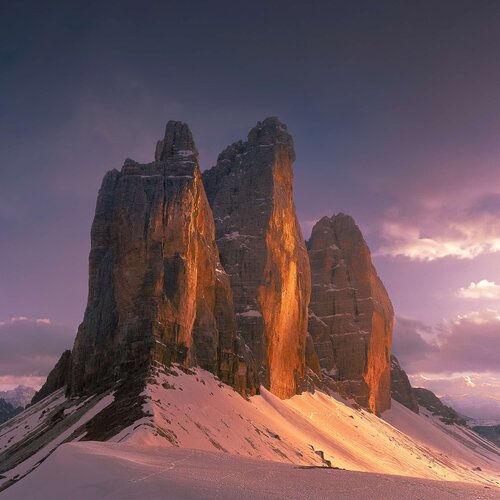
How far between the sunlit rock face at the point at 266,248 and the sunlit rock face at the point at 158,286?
1682 centimetres

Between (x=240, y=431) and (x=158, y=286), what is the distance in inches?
843

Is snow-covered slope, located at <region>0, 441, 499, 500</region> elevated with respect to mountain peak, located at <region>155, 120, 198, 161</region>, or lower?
lower

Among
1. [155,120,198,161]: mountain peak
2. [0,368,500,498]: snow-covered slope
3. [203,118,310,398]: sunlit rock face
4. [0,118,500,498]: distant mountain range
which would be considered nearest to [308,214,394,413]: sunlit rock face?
[0,118,500,498]: distant mountain range

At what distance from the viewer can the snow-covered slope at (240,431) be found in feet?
135

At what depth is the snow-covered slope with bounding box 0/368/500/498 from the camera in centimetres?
4128

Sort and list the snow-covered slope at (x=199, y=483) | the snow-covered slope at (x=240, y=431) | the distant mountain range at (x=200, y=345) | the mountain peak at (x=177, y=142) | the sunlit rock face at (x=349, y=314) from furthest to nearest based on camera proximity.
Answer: the sunlit rock face at (x=349, y=314), the mountain peak at (x=177, y=142), the distant mountain range at (x=200, y=345), the snow-covered slope at (x=240, y=431), the snow-covered slope at (x=199, y=483)

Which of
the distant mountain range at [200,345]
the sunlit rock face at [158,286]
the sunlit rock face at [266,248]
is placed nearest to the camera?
the distant mountain range at [200,345]

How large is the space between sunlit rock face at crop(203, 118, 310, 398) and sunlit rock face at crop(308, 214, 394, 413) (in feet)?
119

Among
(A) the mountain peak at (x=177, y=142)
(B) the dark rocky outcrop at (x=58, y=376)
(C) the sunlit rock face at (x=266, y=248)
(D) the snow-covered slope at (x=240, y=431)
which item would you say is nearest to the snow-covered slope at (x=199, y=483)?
(D) the snow-covered slope at (x=240, y=431)

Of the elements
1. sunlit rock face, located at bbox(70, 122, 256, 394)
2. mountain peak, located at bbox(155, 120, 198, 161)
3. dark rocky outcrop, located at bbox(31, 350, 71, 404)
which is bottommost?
dark rocky outcrop, located at bbox(31, 350, 71, 404)

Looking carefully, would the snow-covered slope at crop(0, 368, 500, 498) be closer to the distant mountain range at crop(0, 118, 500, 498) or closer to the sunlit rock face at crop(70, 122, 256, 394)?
the distant mountain range at crop(0, 118, 500, 498)

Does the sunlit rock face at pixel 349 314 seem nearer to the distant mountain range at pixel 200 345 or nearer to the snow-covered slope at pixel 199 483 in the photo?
the distant mountain range at pixel 200 345

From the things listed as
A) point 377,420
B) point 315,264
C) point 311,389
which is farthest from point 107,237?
point 315,264

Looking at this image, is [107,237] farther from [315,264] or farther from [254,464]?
[315,264]
